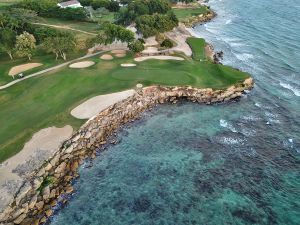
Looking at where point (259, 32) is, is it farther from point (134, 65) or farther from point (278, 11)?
point (134, 65)

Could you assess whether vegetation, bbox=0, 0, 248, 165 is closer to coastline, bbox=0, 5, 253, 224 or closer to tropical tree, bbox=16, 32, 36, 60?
tropical tree, bbox=16, 32, 36, 60

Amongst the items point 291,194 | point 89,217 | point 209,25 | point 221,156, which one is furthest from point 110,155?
point 209,25

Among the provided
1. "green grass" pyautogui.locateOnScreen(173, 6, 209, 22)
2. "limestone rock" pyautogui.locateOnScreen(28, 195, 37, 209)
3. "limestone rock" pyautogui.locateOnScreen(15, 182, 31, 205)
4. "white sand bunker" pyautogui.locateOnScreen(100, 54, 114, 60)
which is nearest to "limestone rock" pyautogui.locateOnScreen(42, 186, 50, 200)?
"limestone rock" pyautogui.locateOnScreen(28, 195, 37, 209)

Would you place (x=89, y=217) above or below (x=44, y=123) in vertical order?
below

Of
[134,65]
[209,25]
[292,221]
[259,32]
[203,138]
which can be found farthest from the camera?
[209,25]

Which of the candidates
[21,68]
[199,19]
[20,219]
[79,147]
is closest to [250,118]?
[79,147]

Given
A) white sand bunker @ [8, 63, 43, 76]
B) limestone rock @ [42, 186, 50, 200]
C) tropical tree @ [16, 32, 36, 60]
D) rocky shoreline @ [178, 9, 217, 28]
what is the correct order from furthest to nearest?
1. rocky shoreline @ [178, 9, 217, 28]
2. tropical tree @ [16, 32, 36, 60]
3. white sand bunker @ [8, 63, 43, 76]
4. limestone rock @ [42, 186, 50, 200]

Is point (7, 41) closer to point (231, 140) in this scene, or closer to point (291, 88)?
point (231, 140)
